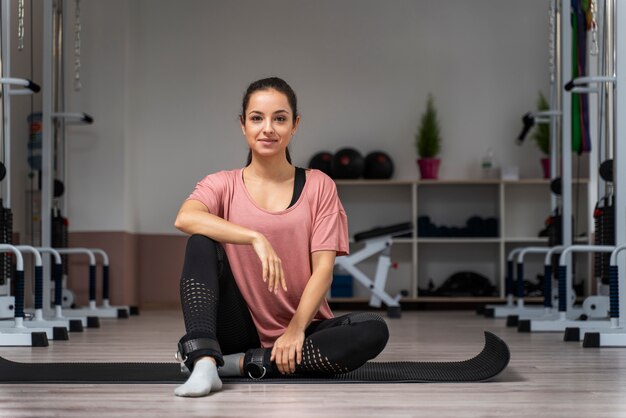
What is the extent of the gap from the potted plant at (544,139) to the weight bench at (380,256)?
123cm

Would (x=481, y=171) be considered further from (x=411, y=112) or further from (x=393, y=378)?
(x=393, y=378)

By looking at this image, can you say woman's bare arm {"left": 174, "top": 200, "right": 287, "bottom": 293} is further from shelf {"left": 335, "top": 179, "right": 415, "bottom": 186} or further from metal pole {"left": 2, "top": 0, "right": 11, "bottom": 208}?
shelf {"left": 335, "top": 179, "right": 415, "bottom": 186}

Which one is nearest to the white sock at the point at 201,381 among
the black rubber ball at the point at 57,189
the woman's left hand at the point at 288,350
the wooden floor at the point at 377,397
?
the wooden floor at the point at 377,397

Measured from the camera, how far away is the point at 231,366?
8.68ft

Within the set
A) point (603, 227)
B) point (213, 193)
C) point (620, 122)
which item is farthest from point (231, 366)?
point (603, 227)

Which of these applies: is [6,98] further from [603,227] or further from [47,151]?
[603,227]

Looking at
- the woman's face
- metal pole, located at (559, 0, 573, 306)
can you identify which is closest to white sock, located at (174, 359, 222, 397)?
the woman's face

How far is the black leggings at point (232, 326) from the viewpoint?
2.42 metres

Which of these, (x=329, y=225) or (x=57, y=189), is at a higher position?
(x=57, y=189)

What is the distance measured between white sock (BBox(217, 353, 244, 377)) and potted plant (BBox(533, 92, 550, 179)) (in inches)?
207

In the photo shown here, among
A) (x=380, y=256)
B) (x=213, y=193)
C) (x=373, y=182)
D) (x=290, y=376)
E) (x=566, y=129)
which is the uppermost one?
(x=566, y=129)

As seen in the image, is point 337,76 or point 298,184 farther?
point 337,76

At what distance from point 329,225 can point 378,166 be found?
4852mm

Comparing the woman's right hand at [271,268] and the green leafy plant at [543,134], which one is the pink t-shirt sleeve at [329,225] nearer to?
the woman's right hand at [271,268]
